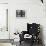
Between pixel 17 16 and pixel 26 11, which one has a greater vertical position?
pixel 26 11

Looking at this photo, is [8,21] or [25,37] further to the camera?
[8,21]

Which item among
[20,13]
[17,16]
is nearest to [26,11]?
[20,13]

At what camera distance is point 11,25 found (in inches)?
110

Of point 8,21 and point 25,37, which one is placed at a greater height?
point 8,21

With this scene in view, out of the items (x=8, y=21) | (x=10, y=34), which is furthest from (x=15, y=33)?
(x=8, y=21)

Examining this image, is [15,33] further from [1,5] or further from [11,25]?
[1,5]

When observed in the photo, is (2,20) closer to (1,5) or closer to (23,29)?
(1,5)

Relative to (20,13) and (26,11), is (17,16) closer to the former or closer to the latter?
(20,13)

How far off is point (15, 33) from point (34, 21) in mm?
577

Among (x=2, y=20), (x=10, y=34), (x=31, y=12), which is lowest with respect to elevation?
(x=10, y=34)

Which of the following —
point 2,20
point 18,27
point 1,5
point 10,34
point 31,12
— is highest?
point 1,5

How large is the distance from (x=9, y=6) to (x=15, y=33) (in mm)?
716

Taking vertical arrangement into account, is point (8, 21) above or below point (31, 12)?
below

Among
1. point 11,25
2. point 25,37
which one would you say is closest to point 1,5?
point 11,25
